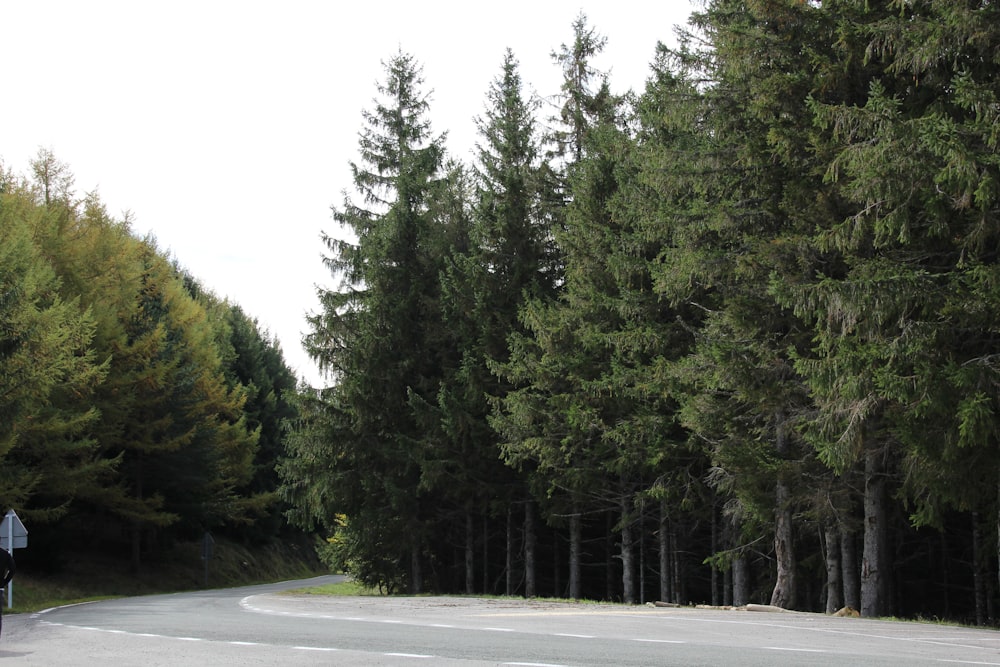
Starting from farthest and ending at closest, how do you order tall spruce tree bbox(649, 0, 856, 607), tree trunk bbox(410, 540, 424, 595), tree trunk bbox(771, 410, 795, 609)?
tree trunk bbox(410, 540, 424, 595) → tree trunk bbox(771, 410, 795, 609) → tall spruce tree bbox(649, 0, 856, 607)

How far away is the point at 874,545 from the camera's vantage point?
17969 mm

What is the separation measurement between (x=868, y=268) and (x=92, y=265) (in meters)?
31.1

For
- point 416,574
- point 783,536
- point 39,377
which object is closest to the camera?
point 783,536

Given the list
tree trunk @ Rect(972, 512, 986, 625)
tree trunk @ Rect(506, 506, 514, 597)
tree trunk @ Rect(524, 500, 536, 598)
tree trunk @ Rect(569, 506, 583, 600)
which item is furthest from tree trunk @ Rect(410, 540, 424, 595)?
tree trunk @ Rect(972, 512, 986, 625)

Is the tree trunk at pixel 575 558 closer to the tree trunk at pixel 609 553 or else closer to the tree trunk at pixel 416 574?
the tree trunk at pixel 609 553

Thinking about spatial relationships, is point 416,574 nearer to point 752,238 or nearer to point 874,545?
point 874,545

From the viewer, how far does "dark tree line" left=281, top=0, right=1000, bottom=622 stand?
47.9 feet

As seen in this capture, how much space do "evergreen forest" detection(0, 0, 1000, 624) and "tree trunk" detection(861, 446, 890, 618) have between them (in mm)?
61

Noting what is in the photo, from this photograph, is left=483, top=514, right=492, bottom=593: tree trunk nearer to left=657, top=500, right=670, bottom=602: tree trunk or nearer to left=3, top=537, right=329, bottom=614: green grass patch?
left=657, top=500, right=670, bottom=602: tree trunk

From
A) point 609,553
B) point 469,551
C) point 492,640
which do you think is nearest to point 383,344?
point 469,551

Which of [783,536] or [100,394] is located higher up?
[100,394]

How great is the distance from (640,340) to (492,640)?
12.1 m

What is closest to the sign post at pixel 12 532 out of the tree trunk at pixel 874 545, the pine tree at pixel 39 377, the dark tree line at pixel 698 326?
the pine tree at pixel 39 377

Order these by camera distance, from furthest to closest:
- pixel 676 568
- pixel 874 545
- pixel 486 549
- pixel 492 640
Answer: pixel 486 549 < pixel 676 568 < pixel 874 545 < pixel 492 640
